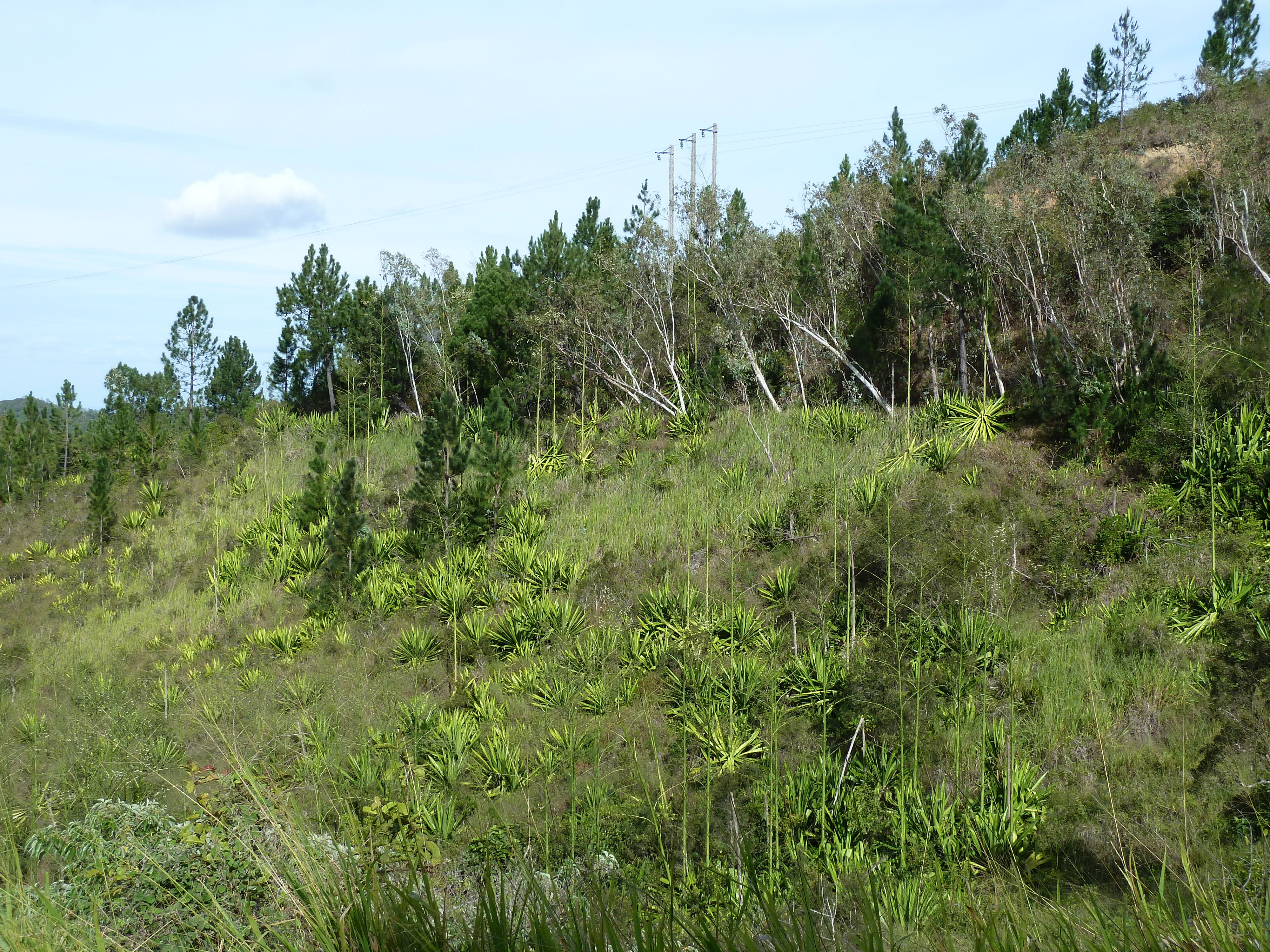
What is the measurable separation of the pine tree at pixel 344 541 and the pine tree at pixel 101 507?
9.47 metres

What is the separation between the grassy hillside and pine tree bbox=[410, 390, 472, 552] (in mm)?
631

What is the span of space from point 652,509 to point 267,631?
6542mm

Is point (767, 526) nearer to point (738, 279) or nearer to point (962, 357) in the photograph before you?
point (962, 357)

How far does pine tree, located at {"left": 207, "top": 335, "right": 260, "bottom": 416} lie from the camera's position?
34.4 m

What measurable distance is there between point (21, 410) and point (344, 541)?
43.8 m

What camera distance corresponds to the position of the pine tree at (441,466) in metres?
15.3

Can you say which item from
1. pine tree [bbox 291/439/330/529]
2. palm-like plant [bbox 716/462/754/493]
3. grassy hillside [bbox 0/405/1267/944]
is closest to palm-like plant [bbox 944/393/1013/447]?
grassy hillside [bbox 0/405/1267/944]

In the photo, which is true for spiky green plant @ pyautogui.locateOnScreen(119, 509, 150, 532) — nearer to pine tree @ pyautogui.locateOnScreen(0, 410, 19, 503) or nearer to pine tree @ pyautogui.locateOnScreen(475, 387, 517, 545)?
pine tree @ pyautogui.locateOnScreen(475, 387, 517, 545)

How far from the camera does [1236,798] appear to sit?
5.98 m

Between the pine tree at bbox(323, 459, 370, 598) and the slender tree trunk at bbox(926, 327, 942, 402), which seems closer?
the pine tree at bbox(323, 459, 370, 598)

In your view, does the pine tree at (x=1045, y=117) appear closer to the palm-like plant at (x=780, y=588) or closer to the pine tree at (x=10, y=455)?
the palm-like plant at (x=780, y=588)

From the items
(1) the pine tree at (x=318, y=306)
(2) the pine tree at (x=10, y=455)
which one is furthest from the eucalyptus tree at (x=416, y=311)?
(2) the pine tree at (x=10, y=455)

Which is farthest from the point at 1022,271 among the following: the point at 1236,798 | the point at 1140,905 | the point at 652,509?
the point at 1140,905

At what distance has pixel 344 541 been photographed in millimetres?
14625
